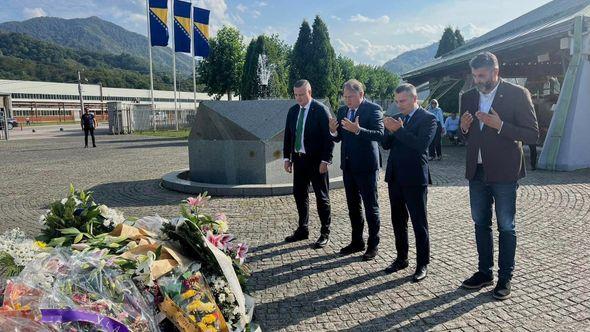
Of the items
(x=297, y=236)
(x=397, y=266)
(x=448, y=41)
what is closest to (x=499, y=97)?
(x=397, y=266)

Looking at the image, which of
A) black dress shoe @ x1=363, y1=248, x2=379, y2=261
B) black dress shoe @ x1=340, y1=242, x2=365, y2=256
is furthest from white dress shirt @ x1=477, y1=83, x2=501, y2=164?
black dress shoe @ x1=340, y1=242, x2=365, y2=256

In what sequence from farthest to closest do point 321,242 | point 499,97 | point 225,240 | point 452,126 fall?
point 452,126, point 321,242, point 499,97, point 225,240

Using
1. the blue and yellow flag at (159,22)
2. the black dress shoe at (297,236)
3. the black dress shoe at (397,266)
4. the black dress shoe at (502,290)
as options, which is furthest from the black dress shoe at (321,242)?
the blue and yellow flag at (159,22)

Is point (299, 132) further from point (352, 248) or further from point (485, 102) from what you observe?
point (485, 102)

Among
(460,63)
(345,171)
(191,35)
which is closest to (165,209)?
(345,171)

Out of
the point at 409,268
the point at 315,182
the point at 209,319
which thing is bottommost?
the point at 409,268

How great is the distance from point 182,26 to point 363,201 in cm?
2838

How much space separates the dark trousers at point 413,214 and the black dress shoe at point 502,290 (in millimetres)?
688

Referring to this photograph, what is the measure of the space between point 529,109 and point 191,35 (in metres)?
29.7

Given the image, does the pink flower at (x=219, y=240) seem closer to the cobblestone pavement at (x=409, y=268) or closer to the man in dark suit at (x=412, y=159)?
the cobblestone pavement at (x=409, y=268)

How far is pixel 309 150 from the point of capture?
5.56 meters

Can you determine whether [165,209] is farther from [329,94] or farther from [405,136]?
[329,94]

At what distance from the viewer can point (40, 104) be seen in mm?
87250

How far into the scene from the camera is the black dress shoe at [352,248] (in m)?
5.22
